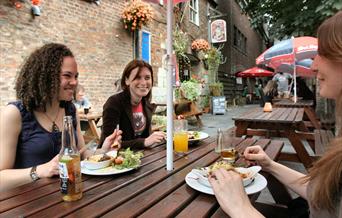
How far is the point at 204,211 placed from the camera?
114 centimetres

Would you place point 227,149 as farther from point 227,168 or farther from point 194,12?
point 194,12

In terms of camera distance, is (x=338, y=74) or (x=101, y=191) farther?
(x=101, y=191)

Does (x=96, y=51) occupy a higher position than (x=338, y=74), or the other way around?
(x=96, y=51)

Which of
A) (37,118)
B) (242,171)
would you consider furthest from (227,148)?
(37,118)

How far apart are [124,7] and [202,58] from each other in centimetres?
616

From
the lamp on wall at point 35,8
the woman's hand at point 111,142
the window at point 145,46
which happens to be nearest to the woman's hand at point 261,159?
the woman's hand at point 111,142

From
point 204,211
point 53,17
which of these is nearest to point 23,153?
point 204,211

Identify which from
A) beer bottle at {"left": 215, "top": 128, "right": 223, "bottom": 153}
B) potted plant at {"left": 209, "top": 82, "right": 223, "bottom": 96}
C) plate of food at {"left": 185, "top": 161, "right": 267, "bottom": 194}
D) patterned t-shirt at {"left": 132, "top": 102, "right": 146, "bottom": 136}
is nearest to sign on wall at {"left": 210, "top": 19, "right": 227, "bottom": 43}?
potted plant at {"left": 209, "top": 82, "right": 223, "bottom": 96}

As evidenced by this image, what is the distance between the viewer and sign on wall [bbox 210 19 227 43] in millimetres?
13461

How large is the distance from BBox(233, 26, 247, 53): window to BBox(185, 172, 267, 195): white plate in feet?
60.8

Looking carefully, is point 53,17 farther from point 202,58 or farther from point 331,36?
point 202,58

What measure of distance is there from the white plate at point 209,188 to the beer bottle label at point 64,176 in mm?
558

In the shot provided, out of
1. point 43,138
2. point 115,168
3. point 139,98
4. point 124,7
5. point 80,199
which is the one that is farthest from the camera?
point 124,7

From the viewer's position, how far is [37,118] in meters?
1.79
